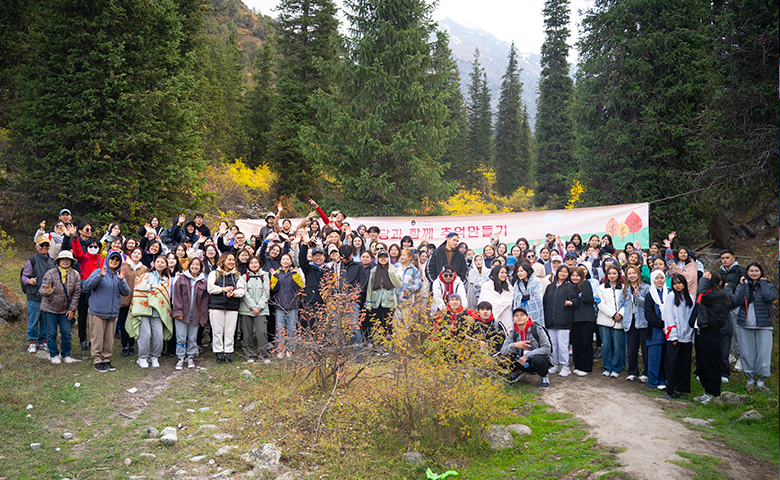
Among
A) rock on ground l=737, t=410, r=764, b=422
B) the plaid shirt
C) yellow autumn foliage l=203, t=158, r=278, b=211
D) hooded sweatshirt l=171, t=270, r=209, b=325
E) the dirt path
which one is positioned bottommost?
the dirt path

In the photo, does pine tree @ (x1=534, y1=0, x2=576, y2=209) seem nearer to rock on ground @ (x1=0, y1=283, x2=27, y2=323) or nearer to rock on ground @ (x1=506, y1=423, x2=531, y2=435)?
rock on ground @ (x1=506, y1=423, x2=531, y2=435)

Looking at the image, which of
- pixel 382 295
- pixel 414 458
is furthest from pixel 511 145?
pixel 414 458

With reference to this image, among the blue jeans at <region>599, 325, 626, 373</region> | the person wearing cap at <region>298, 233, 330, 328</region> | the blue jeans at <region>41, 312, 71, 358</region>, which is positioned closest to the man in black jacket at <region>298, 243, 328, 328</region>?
the person wearing cap at <region>298, 233, 330, 328</region>

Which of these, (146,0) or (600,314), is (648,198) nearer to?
(600,314)

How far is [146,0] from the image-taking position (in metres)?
15.5

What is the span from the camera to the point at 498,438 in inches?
231

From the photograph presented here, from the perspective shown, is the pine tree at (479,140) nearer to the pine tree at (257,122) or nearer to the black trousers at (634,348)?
the pine tree at (257,122)

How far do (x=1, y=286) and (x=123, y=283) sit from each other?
13.1 feet

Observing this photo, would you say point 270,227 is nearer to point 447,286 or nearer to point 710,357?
point 447,286

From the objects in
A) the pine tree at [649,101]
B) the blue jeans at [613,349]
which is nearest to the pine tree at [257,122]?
the pine tree at [649,101]

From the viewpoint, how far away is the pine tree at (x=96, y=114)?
1394 cm

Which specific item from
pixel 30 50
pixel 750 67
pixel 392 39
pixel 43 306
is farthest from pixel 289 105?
pixel 750 67

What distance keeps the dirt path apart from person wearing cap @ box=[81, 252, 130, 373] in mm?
7277

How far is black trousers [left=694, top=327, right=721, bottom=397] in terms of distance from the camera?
24.7ft
